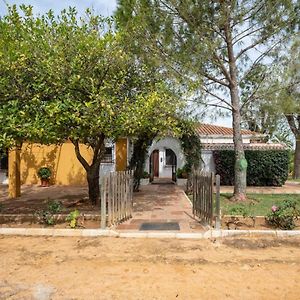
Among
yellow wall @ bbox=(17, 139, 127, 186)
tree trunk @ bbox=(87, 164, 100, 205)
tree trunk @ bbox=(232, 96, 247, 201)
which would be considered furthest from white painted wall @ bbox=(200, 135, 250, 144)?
tree trunk @ bbox=(87, 164, 100, 205)

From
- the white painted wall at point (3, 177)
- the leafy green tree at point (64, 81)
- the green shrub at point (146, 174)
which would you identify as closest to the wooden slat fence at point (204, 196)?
the leafy green tree at point (64, 81)

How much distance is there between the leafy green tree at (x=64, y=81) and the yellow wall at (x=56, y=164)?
427 inches

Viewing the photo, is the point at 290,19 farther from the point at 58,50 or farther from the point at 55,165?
the point at 55,165

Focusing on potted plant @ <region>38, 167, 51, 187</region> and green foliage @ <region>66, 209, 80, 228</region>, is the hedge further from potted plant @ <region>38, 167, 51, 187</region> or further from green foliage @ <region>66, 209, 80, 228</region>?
green foliage @ <region>66, 209, 80, 228</region>

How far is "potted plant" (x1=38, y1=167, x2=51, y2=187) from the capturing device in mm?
17766

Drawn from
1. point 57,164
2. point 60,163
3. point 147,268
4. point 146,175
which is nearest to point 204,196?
point 147,268

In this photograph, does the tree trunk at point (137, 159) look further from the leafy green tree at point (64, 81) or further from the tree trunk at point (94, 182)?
the leafy green tree at point (64, 81)

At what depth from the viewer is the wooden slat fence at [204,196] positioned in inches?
308

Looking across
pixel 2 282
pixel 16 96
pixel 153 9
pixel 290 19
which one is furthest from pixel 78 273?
pixel 290 19

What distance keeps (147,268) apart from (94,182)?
5535 mm

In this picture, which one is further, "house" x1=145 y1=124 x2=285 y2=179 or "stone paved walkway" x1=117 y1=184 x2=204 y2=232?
"house" x1=145 y1=124 x2=285 y2=179

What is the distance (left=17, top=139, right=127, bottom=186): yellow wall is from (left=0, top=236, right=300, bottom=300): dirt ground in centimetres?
1143

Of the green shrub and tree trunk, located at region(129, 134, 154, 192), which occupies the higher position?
tree trunk, located at region(129, 134, 154, 192)

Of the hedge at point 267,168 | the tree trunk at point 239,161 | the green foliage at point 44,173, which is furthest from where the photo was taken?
the hedge at point 267,168
